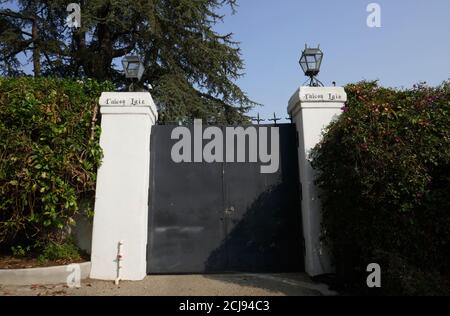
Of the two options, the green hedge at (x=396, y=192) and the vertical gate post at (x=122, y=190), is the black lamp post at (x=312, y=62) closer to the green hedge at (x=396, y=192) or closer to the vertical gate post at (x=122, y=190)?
the green hedge at (x=396, y=192)

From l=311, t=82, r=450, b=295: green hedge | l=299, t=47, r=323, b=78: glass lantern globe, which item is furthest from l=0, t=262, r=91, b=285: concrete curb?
l=299, t=47, r=323, b=78: glass lantern globe

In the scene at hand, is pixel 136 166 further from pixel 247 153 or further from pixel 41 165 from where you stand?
pixel 247 153

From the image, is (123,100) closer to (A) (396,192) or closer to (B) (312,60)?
(B) (312,60)

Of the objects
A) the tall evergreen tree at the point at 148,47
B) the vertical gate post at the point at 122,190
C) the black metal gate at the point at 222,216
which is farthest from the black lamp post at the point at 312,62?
the tall evergreen tree at the point at 148,47

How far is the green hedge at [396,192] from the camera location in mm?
4785

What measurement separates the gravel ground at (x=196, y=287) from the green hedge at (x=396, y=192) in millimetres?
784

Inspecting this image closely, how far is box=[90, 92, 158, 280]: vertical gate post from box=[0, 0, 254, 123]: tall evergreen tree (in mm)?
9355

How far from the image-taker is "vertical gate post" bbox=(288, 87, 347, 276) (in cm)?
612

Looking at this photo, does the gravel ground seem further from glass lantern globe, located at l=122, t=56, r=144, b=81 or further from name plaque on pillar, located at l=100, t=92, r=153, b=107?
glass lantern globe, located at l=122, t=56, r=144, b=81

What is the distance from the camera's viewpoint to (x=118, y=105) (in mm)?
6496

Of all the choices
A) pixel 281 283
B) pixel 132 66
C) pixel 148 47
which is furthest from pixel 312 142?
pixel 148 47

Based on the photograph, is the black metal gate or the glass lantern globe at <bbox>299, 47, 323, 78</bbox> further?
the glass lantern globe at <bbox>299, 47, 323, 78</bbox>

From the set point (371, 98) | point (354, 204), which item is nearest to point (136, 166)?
point (354, 204)
